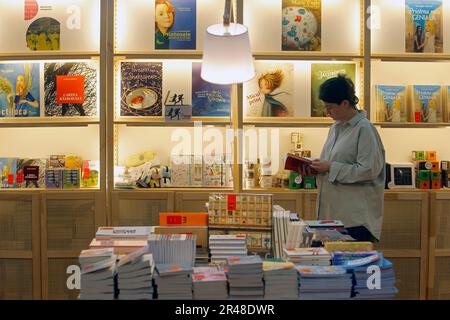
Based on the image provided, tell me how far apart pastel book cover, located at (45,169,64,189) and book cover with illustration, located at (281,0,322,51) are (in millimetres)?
1955

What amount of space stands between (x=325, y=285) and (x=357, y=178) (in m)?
1.38

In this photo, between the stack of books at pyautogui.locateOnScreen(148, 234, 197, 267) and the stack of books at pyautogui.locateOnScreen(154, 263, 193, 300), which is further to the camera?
the stack of books at pyautogui.locateOnScreen(148, 234, 197, 267)

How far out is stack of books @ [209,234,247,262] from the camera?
8.23 feet

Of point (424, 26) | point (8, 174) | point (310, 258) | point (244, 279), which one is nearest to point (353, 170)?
point (310, 258)

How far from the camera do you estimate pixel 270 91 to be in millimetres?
4531

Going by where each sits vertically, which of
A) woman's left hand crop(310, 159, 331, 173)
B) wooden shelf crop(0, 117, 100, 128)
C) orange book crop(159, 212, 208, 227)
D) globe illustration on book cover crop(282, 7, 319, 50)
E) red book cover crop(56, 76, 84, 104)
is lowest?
orange book crop(159, 212, 208, 227)

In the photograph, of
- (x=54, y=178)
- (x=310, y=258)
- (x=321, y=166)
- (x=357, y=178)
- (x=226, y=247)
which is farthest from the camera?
(x=54, y=178)

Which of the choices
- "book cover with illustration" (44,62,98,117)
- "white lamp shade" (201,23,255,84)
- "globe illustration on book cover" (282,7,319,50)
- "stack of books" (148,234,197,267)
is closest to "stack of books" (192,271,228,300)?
"stack of books" (148,234,197,267)

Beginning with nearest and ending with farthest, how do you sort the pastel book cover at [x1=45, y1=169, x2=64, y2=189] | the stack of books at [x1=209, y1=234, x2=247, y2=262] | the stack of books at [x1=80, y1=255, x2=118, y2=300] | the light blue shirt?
the stack of books at [x1=80, y1=255, x2=118, y2=300], the stack of books at [x1=209, y1=234, x2=247, y2=262], the light blue shirt, the pastel book cover at [x1=45, y1=169, x2=64, y2=189]

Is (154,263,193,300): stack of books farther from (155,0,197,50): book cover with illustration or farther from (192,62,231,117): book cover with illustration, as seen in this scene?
(155,0,197,50): book cover with illustration

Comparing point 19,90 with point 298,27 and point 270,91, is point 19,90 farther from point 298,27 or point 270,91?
point 298,27

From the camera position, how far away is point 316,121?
451 centimetres

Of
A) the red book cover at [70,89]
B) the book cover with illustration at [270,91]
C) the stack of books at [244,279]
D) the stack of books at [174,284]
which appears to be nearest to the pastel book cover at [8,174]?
the red book cover at [70,89]

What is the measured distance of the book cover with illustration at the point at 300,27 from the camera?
450 cm
